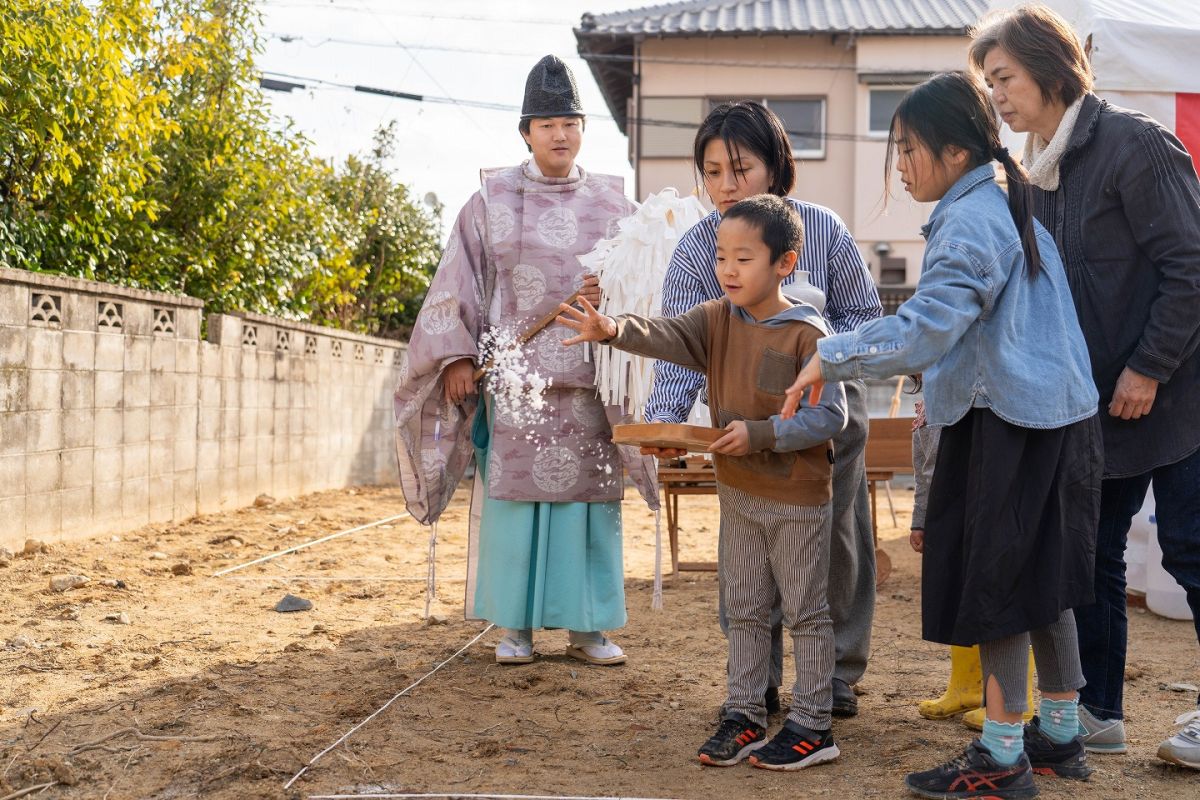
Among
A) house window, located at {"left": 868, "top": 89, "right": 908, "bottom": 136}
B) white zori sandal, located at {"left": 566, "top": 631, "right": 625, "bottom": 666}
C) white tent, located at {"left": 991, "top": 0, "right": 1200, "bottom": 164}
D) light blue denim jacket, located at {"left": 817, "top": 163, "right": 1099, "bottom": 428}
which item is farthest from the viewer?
house window, located at {"left": 868, "top": 89, "right": 908, "bottom": 136}

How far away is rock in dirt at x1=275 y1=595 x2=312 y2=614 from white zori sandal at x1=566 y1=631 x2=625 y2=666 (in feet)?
4.93

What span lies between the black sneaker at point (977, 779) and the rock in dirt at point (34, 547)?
16.7 ft

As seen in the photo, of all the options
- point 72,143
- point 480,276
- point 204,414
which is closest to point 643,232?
point 480,276

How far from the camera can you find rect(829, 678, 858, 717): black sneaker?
349 centimetres

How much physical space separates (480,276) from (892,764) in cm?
225

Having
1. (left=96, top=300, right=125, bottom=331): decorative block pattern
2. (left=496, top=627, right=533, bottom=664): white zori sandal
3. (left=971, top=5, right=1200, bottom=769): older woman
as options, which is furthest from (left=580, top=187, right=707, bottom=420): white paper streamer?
(left=96, top=300, right=125, bottom=331): decorative block pattern

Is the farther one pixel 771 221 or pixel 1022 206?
pixel 771 221

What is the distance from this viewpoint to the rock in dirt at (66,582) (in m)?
5.54

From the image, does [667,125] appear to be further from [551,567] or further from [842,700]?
[842,700]

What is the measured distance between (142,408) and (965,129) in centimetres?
622

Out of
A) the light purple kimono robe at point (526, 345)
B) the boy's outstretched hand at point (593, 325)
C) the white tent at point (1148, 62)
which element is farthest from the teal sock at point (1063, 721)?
the white tent at point (1148, 62)

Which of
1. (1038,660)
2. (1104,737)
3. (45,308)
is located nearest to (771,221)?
(1038,660)

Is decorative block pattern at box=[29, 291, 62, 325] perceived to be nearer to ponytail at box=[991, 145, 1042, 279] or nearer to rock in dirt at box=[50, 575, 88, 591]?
rock in dirt at box=[50, 575, 88, 591]

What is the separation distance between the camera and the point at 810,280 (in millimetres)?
3348
